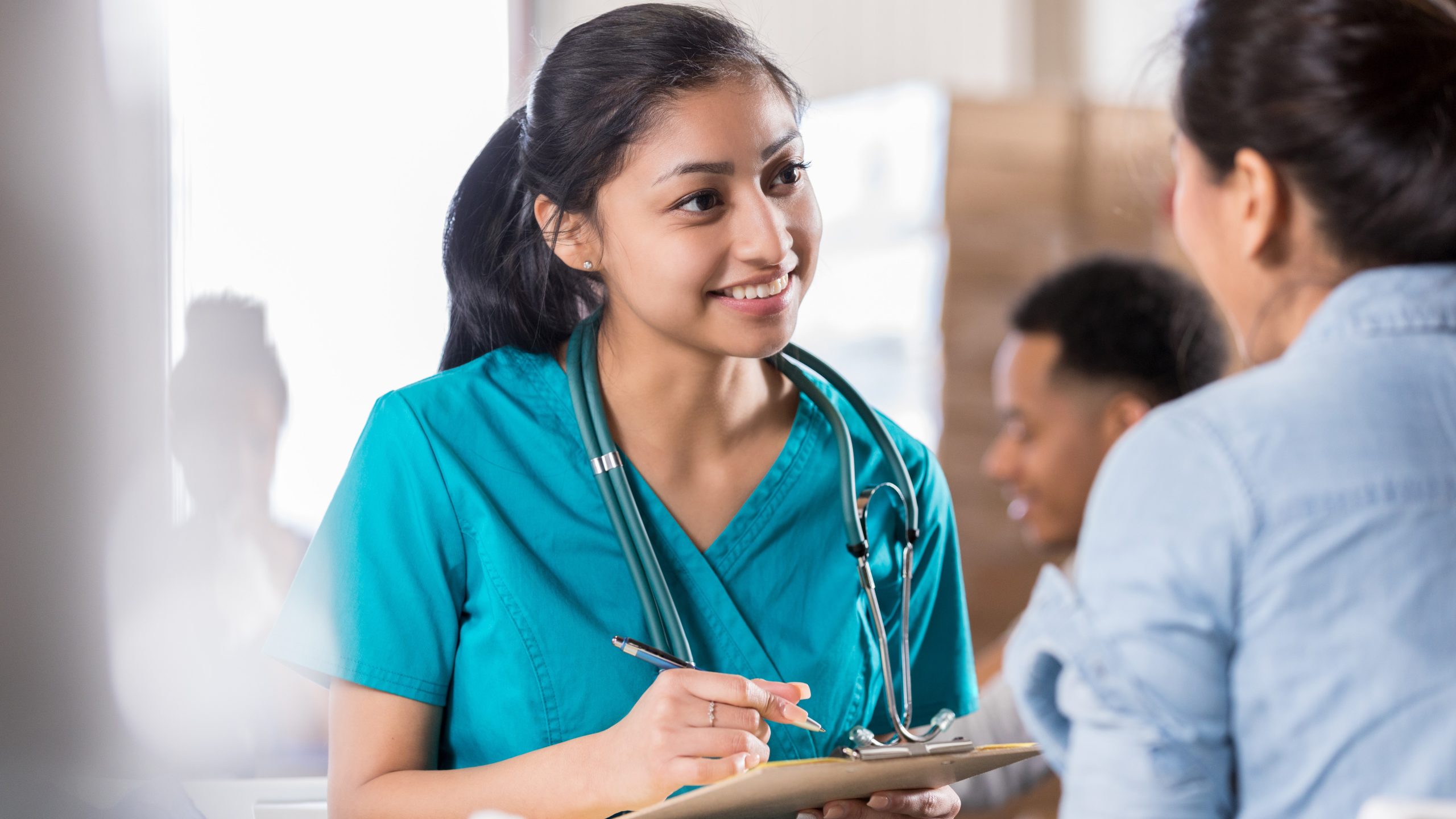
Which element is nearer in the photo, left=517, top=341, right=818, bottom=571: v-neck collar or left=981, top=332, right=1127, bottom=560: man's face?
left=517, top=341, right=818, bottom=571: v-neck collar

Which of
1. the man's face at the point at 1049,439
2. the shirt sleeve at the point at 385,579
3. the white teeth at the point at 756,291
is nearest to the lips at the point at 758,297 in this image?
the white teeth at the point at 756,291

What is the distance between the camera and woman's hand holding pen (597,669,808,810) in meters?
0.85

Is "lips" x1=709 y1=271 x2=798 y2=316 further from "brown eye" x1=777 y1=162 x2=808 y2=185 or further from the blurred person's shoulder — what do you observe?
the blurred person's shoulder

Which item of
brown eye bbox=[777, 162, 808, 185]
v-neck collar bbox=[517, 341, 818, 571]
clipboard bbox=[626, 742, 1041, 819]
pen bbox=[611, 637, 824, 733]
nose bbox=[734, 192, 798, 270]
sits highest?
brown eye bbox=[777, 162, 808, 185]

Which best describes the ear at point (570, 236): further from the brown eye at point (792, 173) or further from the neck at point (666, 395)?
the brown eye at point (792, 173)

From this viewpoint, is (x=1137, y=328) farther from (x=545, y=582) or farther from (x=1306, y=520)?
(x=1306, y=520)

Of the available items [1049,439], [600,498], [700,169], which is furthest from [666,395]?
[1049,439]

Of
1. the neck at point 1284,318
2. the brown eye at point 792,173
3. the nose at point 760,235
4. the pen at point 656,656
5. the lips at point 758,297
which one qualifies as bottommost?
the pen at point 656,656

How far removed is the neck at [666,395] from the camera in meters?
1.13

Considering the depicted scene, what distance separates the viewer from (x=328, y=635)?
3.21ft

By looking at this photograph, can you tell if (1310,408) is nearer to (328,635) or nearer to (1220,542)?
(1220,542)

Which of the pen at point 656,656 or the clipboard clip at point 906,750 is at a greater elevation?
the pen at point 656,656

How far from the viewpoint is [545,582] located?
1.03m

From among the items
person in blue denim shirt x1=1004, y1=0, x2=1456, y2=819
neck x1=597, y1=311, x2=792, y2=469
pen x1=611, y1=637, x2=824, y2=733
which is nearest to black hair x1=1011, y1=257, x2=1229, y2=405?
neck x1=597, y1=311, x2=792, y2=469
